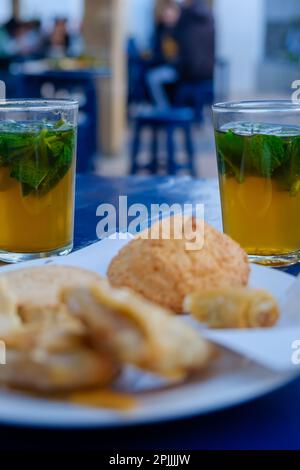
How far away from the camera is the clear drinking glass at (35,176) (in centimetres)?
97

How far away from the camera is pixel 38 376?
48cm

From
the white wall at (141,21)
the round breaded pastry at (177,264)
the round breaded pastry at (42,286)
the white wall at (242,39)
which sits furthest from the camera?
the white wall at (242,39)

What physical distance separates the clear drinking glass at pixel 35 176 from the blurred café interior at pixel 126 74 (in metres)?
3.08

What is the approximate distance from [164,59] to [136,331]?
822 centimetres

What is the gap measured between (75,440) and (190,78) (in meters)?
7.10

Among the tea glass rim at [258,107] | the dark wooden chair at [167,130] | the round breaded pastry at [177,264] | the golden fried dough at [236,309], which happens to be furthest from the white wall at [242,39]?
the golden fried dough at [236,309]

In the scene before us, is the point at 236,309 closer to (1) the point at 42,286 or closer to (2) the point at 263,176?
(1) the point at 42,286

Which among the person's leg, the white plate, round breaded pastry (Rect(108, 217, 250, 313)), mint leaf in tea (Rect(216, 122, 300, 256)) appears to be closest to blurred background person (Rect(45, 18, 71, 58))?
the person's leg

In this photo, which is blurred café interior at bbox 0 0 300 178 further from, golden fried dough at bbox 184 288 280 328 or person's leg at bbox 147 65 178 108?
golden fried dough at bbox 184 288 280 328

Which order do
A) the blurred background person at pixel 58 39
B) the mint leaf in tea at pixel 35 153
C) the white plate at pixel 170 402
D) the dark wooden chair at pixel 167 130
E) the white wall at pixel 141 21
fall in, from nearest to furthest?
1. the white plate at pixel 170 402
2. the mint leaf in tea at pixel 35 153
3. the dark wooden chair at pixel 167 130
4. the blurred background person at pixel 58 39
5. the white wall at pixel 141 21

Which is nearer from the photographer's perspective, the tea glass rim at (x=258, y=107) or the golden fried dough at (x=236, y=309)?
the golden fried dough at (x=236, y=309)

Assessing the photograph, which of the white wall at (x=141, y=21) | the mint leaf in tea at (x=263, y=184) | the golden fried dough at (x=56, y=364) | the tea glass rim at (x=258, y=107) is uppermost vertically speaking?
the white wall at (x=141, y=21)

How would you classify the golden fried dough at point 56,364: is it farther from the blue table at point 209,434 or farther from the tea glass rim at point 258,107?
the tea glass rim at point 258,107

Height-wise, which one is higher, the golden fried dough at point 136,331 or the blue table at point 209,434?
the golden fried dough at point 136,331
